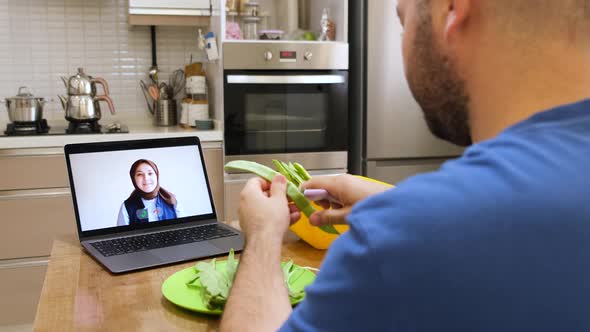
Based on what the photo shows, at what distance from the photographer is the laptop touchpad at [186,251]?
1.30 m

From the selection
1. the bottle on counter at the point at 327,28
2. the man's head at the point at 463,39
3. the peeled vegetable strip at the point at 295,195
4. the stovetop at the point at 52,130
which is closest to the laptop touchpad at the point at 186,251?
the peeled vegetable strip at the point at 295,195

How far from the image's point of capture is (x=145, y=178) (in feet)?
5.01

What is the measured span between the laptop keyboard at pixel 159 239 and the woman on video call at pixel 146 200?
0.05 metres

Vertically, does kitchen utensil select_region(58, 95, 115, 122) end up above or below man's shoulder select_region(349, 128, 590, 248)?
above

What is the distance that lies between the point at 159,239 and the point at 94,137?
5.04ft

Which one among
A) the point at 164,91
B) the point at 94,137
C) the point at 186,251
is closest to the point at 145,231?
the point at 186,251

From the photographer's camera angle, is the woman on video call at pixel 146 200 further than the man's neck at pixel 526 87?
Yes

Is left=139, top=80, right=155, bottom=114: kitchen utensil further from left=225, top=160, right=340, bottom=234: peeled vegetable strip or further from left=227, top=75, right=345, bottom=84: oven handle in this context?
left=225, top=160, right=340, bottom=234: peeled vegetable strip

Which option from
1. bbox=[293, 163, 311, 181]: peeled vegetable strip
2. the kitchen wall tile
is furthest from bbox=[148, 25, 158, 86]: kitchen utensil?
bbox=[293, 163, 311, 181]: peeled vegetable strip

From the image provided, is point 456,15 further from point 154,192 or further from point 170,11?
point 170,11

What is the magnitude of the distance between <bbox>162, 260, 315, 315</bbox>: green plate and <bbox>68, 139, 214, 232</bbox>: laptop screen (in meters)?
0.34

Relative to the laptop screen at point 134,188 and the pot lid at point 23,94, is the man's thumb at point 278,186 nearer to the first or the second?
the laptop screen at point 134,188

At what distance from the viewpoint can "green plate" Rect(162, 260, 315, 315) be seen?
1.03m

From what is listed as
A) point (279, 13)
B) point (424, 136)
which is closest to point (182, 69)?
point (279, 13)
